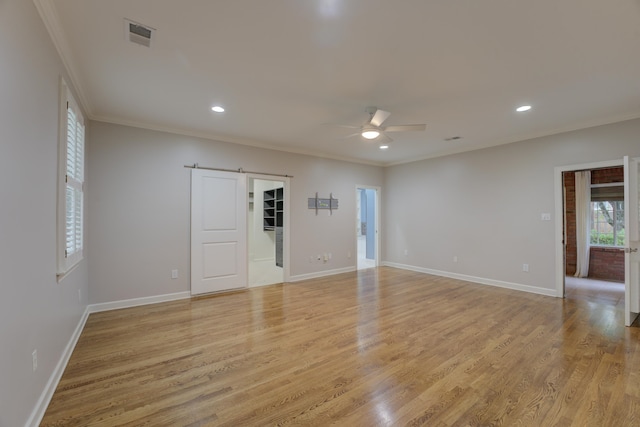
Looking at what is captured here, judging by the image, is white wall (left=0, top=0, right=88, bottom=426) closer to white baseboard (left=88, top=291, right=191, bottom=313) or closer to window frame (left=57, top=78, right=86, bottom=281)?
window frame (left=57, top=78, right=86, bottom=281)

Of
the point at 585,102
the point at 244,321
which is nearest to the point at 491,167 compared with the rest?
the point at 585,102

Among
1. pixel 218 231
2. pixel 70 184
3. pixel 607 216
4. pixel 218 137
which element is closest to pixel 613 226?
pixel 607 216

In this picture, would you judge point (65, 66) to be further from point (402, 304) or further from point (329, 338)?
point (402, 304)

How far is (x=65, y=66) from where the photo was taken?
99.9 inches

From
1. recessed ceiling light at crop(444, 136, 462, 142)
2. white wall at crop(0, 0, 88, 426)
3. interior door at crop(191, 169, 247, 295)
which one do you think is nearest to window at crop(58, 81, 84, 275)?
white wall at crop(0, 0, 88, 426)

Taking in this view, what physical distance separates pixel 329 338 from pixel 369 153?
13.8ft

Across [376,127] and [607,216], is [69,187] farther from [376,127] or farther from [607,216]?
[607,216]

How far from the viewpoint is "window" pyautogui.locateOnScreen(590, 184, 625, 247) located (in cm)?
604

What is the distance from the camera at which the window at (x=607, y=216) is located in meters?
6.04

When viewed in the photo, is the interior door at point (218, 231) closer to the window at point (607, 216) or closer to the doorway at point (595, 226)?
the doorway at point (595, 226)

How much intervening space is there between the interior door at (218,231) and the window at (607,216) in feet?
24.9

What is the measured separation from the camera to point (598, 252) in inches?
242

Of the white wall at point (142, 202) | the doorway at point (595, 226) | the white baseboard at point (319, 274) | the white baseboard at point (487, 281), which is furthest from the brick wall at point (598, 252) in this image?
the white wall at point (142, 202)

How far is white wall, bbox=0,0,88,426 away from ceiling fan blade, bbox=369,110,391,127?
2858 millimetres
